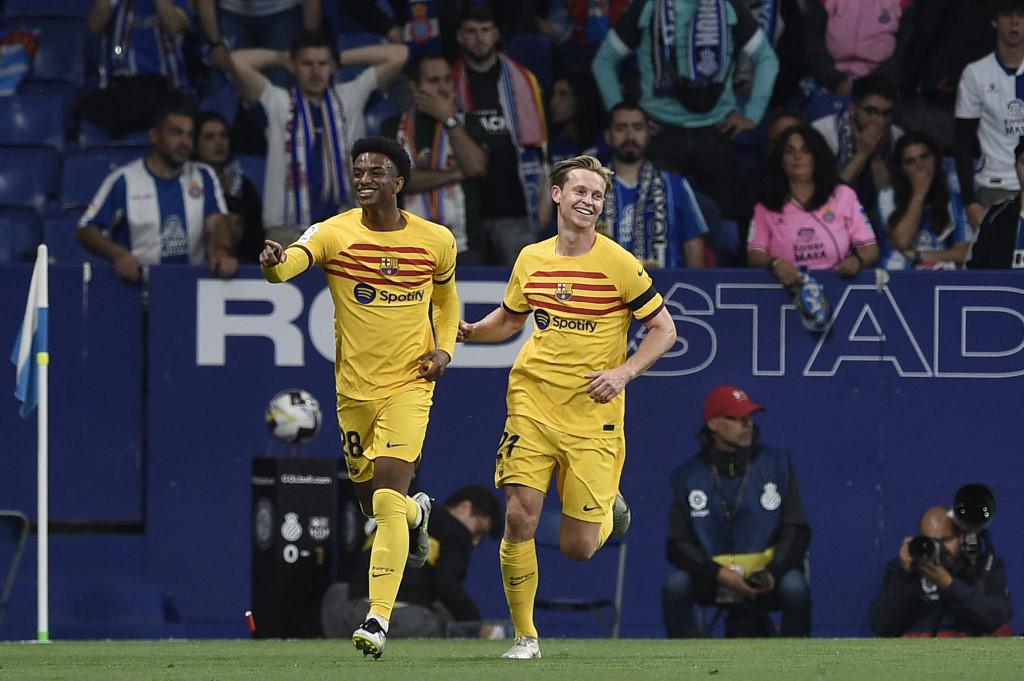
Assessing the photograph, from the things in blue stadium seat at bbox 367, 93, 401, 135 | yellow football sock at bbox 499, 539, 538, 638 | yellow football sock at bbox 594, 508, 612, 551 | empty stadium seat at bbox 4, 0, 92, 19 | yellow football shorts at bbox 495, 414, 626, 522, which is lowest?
yellow football sock at bbox 499, 539, 538, 638

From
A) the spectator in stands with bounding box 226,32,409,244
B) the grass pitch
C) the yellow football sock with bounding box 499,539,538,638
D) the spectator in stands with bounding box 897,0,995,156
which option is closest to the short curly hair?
the yellow football sock with bounding box 499,539,538,638

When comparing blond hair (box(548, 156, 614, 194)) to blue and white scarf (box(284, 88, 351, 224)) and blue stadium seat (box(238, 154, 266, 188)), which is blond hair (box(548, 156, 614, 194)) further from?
blue stadium seat (box(238, 154, 266, 188))

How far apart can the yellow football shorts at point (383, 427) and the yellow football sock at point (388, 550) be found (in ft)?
0.85

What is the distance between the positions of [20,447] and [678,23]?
5478mm

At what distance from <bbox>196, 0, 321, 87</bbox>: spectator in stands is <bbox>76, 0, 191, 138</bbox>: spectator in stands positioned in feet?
1.20

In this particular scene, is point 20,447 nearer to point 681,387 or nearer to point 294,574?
point 294,574

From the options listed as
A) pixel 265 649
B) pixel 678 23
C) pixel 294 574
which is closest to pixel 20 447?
pixel 294 574

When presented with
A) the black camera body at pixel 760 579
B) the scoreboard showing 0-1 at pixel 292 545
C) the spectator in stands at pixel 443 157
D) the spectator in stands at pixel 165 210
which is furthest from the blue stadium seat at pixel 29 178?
the black camera body at pixel 760 579

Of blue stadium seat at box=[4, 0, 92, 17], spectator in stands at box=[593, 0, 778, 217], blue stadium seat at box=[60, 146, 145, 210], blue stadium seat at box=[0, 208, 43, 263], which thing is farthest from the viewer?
blue stadium seat at box=[4, 0, 92, 17]

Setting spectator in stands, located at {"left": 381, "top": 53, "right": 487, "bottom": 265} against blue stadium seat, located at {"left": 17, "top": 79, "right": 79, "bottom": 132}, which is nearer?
spectator in stands, located at {"left": 381, "top": 53, "right": 487, "bottom": 265}

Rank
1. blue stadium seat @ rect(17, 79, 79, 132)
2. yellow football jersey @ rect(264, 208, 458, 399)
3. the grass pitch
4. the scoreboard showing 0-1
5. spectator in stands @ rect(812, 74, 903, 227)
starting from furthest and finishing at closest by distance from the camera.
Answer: blue stadium seat @ rect(17, 79, 79, 132), spectator in stands @ rect(812, 74, 903, 227), the scoreboard showing 0-1, yellow football jersey @ rect(264, 208, 458, 399), the grass pitch

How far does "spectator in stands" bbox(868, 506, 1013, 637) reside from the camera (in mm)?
12305

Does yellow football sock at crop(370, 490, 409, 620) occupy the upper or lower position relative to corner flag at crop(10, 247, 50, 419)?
lower

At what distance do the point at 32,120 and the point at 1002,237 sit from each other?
24.5ft
